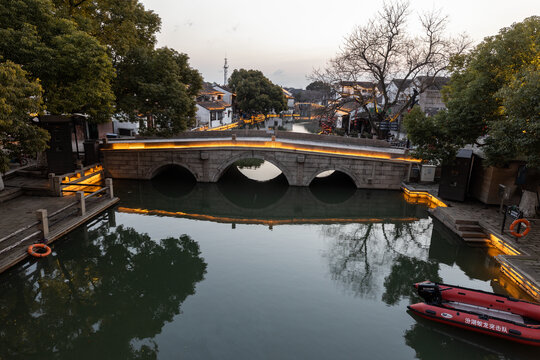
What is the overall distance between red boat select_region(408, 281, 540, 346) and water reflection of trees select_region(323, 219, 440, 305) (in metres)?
1.36

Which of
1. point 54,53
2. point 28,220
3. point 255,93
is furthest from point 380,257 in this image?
point 255,93

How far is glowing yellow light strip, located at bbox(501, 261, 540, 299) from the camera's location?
436 inches

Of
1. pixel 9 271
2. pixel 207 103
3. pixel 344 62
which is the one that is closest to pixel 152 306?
pixel 9 271

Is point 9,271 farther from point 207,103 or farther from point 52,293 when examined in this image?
point 207,103

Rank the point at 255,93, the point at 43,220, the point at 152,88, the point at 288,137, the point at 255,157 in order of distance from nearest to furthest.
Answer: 1. the point at 43,220
2. the point at 152,88
3. the point at 255,157
4. the point at 288,137
5. the point at 255,93

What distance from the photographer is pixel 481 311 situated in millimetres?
10055

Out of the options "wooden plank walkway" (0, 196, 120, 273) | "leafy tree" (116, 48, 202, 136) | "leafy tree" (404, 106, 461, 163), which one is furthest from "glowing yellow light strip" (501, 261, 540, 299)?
"leafy tree" (116, 48, 202, 136)

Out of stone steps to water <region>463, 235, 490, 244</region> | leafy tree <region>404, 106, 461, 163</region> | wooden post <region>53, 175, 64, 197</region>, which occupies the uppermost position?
leafy tree <region>404, 106, 461, 163</region>

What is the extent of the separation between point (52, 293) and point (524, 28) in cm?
2265

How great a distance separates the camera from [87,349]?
8.83m

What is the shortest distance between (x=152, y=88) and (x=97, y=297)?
15.2m

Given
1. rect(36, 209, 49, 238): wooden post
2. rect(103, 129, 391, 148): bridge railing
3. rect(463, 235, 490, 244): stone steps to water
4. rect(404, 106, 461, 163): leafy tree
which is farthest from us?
rect(103, 129, 391, 148): bridge railing

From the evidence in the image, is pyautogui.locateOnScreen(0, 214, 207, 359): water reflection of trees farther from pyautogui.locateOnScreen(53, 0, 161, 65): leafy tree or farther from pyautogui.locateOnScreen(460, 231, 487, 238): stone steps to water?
pyautogui.locateOnScreen(53, 0, 161, 65): leafy tree

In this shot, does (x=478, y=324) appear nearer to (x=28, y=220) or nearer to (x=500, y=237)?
(x=500, y=237)
